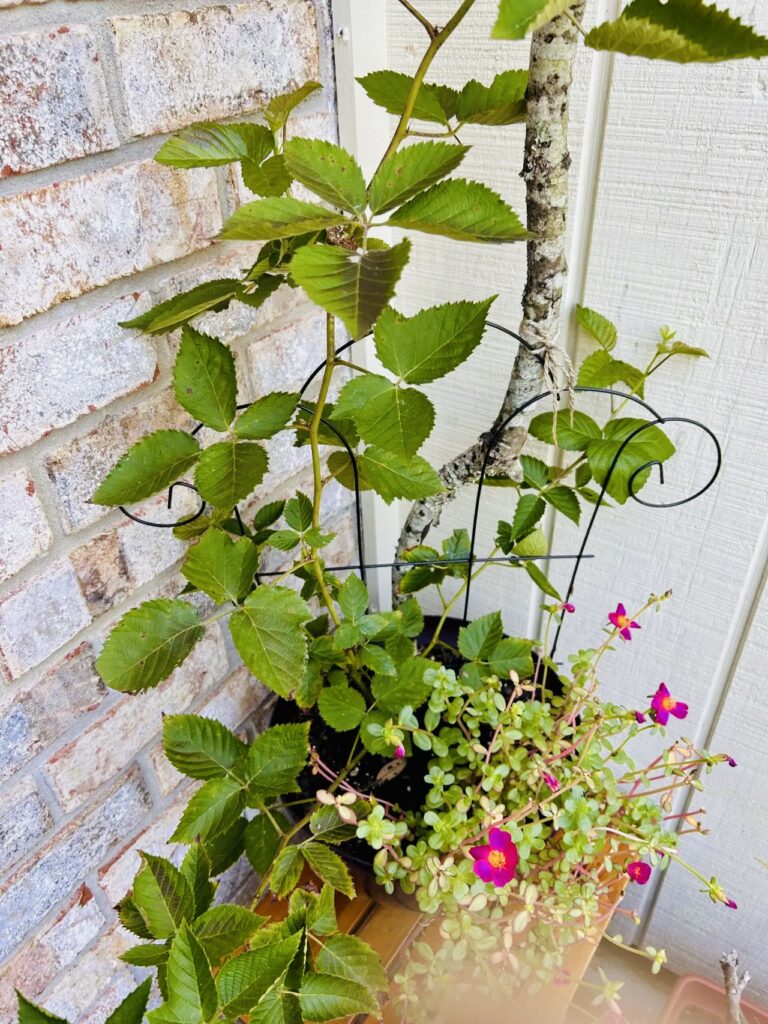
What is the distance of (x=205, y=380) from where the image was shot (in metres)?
0.59

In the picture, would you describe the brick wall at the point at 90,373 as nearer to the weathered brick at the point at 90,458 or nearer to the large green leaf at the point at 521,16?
the weathered brick at the point at 90,458

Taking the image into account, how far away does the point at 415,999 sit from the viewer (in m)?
0.77

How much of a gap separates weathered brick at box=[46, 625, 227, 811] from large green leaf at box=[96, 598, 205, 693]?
15 cm

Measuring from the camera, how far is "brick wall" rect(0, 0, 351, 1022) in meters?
0.54

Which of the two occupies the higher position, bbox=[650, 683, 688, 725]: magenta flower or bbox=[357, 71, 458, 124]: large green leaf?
bbox=[357, 71, 458, 124]: large green leaf

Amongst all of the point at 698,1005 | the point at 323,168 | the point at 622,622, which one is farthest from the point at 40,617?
the point at 698,1005

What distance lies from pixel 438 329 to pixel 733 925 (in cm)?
95

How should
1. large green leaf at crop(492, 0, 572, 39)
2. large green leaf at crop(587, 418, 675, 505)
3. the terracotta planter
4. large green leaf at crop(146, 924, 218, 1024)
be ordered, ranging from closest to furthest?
large green leaf at crop(492, 0, 572, 39) → large green leaf at crop(146, 924, 218, 1024) → large green leaf at crop(587, 418, 675, 505) → the terracotta planter

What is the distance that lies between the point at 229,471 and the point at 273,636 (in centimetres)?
13

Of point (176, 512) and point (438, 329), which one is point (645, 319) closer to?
point (438, 329)

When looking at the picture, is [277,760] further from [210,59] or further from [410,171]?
[210,59]

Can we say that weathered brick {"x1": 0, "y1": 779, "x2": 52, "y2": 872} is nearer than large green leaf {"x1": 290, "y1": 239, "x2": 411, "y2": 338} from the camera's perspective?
No

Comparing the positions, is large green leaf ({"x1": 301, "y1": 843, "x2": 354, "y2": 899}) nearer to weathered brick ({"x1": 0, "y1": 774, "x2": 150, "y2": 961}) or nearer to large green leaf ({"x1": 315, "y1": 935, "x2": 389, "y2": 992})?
large green leaf ({"x1": 315, "y1": 935, "x2": 389, "y2": 992})

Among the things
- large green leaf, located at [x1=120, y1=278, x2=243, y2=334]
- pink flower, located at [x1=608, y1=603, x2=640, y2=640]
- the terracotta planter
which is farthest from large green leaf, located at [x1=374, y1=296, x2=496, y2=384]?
the terracotta planter
